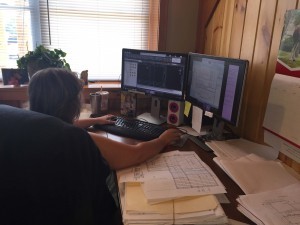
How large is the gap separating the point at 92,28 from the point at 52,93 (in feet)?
4.03

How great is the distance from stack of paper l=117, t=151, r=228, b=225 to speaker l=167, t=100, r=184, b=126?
0.62 meters

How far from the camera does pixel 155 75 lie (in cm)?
176

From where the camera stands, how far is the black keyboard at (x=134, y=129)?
4.84 feet

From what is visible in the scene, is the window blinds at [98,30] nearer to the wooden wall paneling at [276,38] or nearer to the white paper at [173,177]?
the wooden wall paneling at [276,38]

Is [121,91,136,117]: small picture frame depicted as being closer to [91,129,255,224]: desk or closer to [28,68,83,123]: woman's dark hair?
[91,129,255,224]: desk

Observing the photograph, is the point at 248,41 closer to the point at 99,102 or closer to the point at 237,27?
the point at 237,27

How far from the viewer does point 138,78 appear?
1.84m

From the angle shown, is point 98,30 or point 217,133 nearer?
point 217,133

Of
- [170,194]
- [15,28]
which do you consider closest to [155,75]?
[170,194]

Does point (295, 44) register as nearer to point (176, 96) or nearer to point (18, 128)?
point (176, 96)

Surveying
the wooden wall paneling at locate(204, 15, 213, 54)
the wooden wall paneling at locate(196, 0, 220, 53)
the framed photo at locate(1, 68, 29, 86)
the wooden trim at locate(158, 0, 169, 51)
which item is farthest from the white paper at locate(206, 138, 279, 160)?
the framed photo at locate(1, 68, 29, 86)

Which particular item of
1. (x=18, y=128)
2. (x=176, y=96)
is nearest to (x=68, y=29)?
(x=176, y=96)

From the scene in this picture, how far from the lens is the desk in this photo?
874mm

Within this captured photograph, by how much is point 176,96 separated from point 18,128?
1.09 meters
